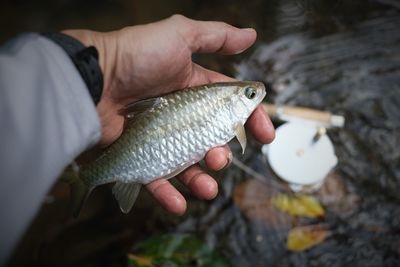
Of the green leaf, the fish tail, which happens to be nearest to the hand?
the fish tail

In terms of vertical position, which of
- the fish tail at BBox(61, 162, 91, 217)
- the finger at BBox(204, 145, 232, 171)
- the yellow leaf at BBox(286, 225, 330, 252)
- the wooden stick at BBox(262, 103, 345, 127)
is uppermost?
the finger at BBox(204, 145, 232, 171)

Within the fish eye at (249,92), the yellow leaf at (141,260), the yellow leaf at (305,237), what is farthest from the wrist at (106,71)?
the yellow leaf at (305,237)

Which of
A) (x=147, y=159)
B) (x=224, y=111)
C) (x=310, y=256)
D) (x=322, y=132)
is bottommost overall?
(x=310, y=256)

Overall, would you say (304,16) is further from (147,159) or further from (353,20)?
(147,159)

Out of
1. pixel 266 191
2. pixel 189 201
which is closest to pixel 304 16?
pixel 266 191

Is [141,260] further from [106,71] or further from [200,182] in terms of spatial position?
[106,71]

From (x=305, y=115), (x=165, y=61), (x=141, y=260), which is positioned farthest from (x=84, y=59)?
(x=305, y=115)

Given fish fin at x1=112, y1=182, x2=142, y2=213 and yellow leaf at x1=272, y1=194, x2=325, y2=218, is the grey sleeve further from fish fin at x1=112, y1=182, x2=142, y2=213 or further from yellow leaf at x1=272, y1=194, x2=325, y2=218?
yellow leaf at x1=272, y1=194, x2=325, y2=218
